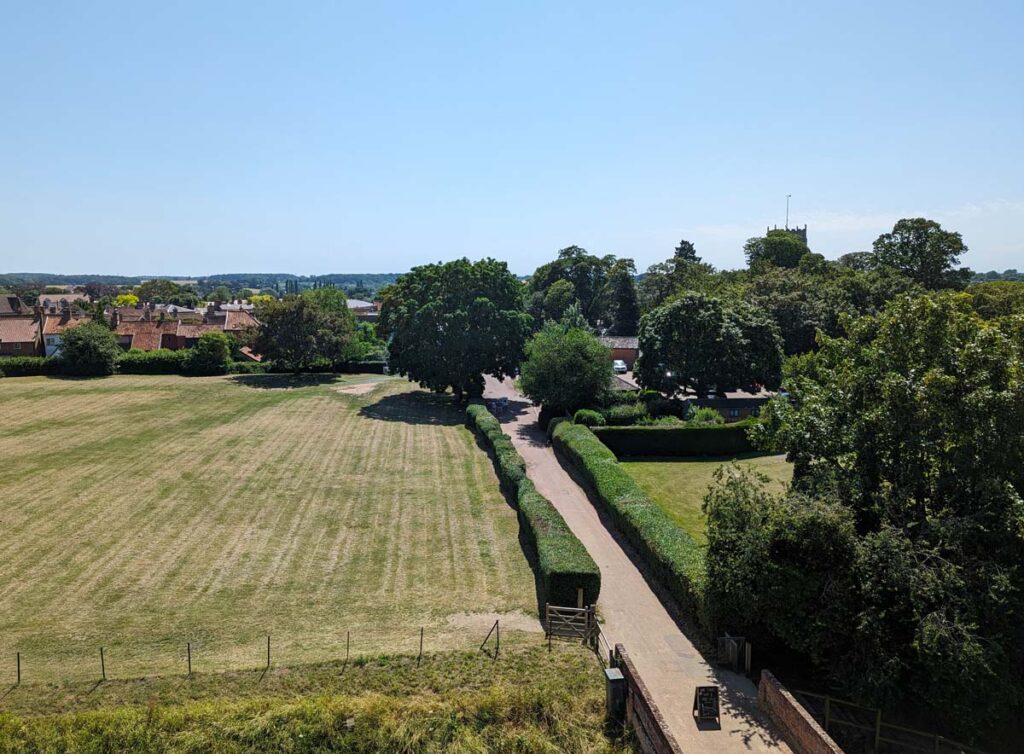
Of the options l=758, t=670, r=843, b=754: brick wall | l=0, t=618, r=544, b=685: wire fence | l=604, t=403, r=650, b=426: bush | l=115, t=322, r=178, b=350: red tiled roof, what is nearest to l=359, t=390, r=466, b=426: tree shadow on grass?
l=604, t=403, r=650, b=426: bush

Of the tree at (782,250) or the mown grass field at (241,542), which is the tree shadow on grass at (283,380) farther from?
the tree at (782,250)

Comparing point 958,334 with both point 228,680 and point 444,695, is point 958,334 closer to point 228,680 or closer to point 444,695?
point 444,695

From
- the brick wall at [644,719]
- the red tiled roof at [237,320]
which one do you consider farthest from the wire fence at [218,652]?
the red tiled roof at [237,320]

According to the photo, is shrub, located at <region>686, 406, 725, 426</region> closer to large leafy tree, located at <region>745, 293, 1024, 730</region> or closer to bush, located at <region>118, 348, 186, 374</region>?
large leafy tree, located at <region>745, 293, 1024, 730</region>

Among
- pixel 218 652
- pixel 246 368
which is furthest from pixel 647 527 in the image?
pixel 246 368

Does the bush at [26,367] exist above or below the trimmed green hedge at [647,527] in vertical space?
above

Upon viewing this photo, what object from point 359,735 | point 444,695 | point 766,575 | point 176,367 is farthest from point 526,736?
point 176,367

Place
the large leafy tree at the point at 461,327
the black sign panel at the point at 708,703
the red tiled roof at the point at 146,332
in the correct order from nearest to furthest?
the black sign panel at the point at 708,703 < the large leafy tree at the point at 461,327 < the red tiled roof at the point at 146,332
